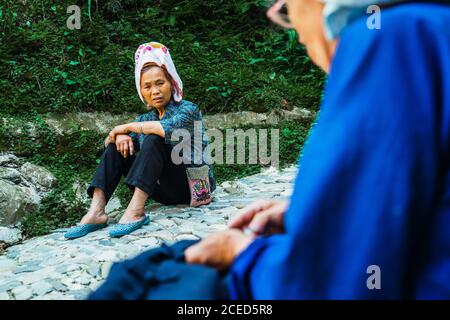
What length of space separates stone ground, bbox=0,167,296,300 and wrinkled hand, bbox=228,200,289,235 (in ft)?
5.65

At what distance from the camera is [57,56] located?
708cm

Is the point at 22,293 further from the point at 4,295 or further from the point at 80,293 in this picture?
the point at 80,293

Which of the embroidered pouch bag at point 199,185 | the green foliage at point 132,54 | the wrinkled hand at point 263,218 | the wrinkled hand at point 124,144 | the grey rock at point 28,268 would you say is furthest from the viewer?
the green foliage at point 132,54

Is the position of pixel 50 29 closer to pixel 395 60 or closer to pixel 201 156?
pixel 201 156

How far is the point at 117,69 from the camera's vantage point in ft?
23.3

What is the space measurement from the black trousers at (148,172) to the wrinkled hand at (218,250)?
9.03 feet

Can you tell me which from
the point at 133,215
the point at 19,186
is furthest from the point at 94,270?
the point at 19,186

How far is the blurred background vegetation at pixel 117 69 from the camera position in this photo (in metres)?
5.52

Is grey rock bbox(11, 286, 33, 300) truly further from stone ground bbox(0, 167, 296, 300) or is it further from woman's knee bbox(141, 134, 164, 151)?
woman's knee bbox(141, 134, 164, 151)

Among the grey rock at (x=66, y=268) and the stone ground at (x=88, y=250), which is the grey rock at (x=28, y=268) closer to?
the stone ground at (x=88, y=250)

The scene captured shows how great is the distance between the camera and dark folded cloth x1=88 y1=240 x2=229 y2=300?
0.93 metres

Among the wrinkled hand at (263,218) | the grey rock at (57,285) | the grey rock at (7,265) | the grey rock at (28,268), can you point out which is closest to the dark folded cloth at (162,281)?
the wrinkled hand at (263,218)
